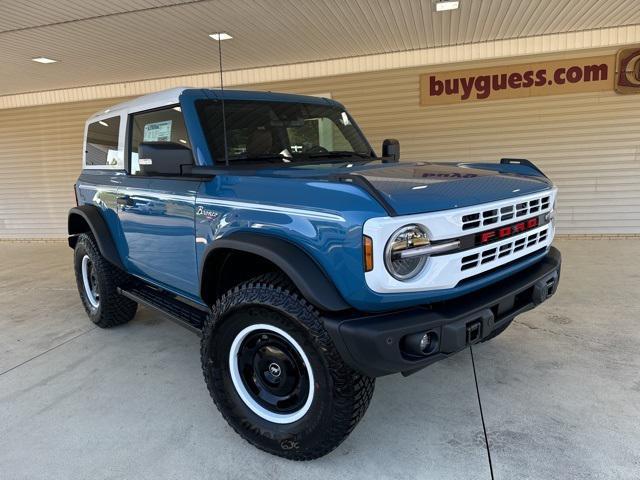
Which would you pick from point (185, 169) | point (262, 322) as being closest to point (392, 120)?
point (185, 169)

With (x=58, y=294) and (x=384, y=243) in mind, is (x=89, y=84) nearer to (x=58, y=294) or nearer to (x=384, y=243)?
(x=58, y=294)

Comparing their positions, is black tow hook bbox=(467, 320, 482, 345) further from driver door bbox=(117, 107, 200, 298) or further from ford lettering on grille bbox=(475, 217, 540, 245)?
driver door bbox=(117, 107, 200, 298)

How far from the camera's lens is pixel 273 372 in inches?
88.3

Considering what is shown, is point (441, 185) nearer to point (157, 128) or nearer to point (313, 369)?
point (313, 369)

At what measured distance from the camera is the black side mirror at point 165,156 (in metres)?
2.43

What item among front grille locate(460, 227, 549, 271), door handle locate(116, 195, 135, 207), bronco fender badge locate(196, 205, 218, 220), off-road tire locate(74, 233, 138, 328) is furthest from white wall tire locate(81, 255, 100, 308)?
front grille locate(460, 227, 549, 271)

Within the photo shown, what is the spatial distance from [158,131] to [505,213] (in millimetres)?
2260

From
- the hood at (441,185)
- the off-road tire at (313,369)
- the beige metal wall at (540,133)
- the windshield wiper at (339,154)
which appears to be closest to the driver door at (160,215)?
the off-road tire at (313,369)

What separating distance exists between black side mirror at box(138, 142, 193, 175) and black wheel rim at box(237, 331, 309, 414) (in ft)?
3.39

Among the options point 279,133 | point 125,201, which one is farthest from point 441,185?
point 125,201

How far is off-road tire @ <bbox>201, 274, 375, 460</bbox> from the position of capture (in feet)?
6.32

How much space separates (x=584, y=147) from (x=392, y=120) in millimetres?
3027

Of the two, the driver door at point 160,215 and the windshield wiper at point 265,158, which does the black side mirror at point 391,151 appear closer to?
the windshield wiper at point 265,158

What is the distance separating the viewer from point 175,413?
2643 millimetres
